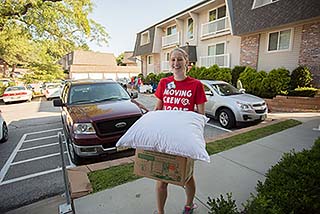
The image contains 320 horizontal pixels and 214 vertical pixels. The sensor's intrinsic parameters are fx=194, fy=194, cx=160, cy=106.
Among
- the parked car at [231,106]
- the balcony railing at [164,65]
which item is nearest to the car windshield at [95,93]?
the parked car at [231,106]

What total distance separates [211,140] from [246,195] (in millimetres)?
2157

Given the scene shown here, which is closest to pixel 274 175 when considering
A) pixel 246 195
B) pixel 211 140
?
pixel 246 195

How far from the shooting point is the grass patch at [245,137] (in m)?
4.24

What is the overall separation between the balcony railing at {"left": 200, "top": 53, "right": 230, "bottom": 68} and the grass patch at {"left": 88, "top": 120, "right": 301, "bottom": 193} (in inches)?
340

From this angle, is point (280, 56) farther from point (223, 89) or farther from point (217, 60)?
point (223, 89)

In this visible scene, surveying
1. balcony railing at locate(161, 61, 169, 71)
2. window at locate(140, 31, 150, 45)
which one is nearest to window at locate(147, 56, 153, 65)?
window at locate(140, 31, 150, 45)

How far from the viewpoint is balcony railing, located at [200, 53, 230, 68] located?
14.0 meters

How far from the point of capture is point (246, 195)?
2592mm

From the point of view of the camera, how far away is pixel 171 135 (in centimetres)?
159

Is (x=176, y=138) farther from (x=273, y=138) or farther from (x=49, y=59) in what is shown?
(x=49, y=59)

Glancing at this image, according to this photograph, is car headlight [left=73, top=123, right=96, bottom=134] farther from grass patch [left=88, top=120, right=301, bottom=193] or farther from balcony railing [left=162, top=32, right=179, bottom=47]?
balcony railing [left=162, top=32, right=179, bottom=47]

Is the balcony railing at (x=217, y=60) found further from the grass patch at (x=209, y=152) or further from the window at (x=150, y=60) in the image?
the window at (x=150, y=60)

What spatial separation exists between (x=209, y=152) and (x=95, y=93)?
310 cm

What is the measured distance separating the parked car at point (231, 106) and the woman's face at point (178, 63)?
4.76 metres
